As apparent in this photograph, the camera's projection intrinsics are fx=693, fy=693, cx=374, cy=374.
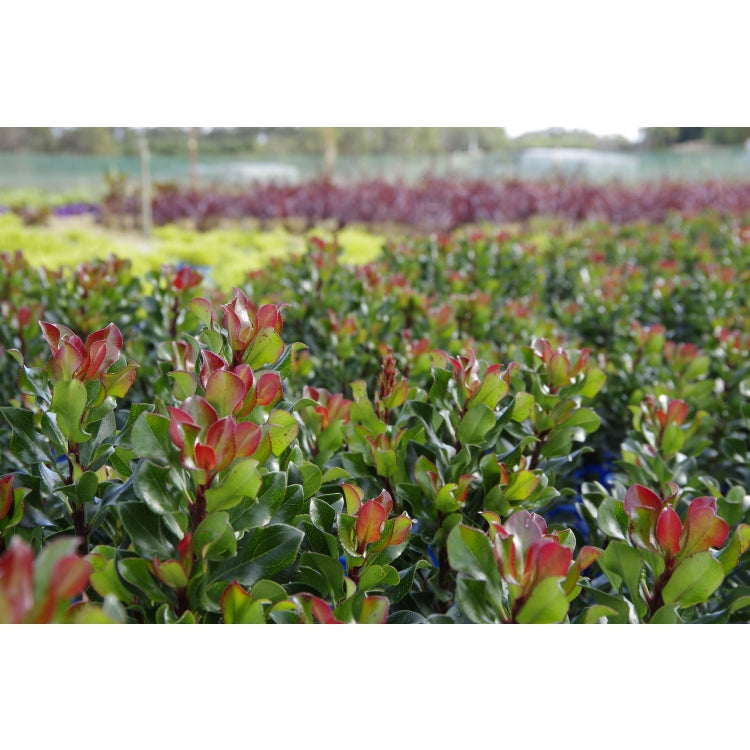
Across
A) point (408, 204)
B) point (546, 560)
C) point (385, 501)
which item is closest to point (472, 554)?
point (546, 560)

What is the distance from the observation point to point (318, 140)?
57.8ft

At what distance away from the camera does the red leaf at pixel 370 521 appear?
0.99 metres

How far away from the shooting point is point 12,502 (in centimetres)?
100

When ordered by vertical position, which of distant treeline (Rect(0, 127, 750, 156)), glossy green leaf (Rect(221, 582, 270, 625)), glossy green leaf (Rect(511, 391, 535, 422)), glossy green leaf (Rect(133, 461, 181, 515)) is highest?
distant treeline (Rect(0, 127, 750, 156))

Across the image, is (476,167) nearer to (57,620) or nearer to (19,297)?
(19,297)

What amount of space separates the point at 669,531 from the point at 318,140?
17833mm

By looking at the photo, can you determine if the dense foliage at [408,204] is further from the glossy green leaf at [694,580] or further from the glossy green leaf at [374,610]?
the glossy green leaf at [374,610]

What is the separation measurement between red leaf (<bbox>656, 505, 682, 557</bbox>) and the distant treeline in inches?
543

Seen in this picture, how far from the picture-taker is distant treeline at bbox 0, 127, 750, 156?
13805 millimetres

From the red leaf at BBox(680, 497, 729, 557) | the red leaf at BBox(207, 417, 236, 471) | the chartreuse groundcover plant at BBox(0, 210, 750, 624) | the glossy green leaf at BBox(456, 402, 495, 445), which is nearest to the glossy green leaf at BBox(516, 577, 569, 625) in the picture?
the chartreuse groundcover plant at BBox(0, 210, 750, 624)

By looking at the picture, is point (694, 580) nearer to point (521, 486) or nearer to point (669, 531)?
point (669, 531)

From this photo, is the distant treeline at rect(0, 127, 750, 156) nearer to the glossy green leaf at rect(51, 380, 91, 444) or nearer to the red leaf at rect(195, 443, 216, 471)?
the glossy green leaf at rect(51, 380, 91, 444)

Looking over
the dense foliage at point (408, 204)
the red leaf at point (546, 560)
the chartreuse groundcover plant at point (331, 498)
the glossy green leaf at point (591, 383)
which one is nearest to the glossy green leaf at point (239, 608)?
the chartreuse groundcover plant at point (331, 498)

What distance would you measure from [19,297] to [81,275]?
0.37 m
